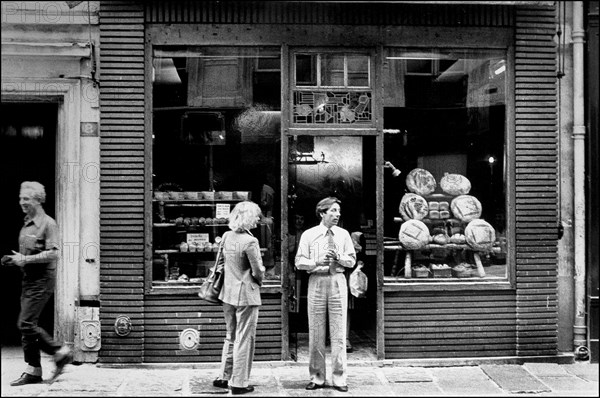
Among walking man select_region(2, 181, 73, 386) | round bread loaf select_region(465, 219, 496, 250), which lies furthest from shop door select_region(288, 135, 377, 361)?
walking man select_region(2, 181, 73, 386)

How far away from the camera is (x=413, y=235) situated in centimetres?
914

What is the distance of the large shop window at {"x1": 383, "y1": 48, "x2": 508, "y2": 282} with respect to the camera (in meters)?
9.07

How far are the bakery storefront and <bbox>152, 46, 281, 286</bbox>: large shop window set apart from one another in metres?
0.02

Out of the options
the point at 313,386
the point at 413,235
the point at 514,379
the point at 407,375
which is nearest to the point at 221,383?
the point at 313,386

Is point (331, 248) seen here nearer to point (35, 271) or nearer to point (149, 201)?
point (149, 201)

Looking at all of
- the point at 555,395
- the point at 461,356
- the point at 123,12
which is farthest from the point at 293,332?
the point at 123,12

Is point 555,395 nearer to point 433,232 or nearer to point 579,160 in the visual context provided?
point 433,232

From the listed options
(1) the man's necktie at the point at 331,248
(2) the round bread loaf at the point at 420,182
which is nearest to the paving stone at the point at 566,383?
(2) the round bread loaf at the point at 420,182

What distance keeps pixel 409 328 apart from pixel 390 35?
11.9 feet

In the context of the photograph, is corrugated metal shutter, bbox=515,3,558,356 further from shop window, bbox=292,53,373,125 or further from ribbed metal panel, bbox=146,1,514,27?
shop window, bbox=292,53,373,125

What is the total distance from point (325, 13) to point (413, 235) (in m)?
2.99

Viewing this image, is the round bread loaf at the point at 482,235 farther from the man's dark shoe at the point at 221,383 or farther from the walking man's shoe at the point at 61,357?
the walking man's shoe at the point at 61,357

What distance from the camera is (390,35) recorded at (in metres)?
8.93

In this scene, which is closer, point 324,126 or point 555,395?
point 555,395
